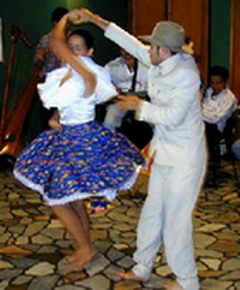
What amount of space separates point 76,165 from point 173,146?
54 centimetres

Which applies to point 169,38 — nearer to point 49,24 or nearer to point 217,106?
point 217,106

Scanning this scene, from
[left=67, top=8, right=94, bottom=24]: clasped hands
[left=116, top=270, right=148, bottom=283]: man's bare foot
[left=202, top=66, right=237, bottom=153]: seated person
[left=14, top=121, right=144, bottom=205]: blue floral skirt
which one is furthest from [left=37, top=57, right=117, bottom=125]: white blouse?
[left=202, top=66, right=237, bottom=153]: seated person

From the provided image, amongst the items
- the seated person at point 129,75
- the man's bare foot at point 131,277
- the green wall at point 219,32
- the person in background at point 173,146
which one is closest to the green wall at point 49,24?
the green wall at point 219,32

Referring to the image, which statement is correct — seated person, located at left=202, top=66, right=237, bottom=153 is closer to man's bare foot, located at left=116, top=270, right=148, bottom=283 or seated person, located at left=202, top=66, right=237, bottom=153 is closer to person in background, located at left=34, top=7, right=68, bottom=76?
person in background, located at left=34, top=7, right=68, bottom=76

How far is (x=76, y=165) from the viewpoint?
9.48 ft

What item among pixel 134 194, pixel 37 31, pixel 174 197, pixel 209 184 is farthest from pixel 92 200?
pixel 37 31

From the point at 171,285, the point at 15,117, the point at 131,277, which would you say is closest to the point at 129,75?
the point at 15,117

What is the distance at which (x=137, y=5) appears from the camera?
22.3 ft

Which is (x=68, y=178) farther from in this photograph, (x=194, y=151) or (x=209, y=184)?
(x=209, y=184)

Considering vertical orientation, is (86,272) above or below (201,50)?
→ below

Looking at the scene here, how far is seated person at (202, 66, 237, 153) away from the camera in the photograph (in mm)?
4996

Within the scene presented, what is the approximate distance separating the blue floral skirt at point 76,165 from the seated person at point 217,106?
2139 mm

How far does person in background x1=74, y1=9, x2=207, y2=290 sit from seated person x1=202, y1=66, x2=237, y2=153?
2.28 m

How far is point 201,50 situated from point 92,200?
2.85 metres
